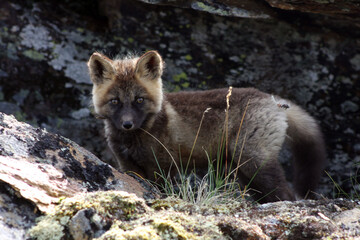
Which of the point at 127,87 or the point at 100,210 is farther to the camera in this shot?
the point at 127,87

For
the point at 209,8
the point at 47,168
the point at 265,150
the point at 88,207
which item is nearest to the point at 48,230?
the point at 88,207

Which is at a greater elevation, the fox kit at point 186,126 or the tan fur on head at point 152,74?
the tan fur on head at point 152,74

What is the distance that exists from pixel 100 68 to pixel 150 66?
0.63 metres

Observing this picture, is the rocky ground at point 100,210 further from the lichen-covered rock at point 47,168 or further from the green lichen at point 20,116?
the green lichen at point 20,116

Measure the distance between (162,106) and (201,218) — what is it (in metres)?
2.67

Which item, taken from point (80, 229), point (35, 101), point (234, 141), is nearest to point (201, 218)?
point (80, 229)

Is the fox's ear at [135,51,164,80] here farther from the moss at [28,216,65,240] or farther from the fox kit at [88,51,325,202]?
the moss at [28,216,65,240]

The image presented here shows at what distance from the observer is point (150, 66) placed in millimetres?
5117

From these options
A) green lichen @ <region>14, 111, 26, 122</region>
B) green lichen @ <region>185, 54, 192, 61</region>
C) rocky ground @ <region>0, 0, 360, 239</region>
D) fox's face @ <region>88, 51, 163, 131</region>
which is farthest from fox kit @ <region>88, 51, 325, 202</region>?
green lichen @ <region>14, 111, 26, 122</region>

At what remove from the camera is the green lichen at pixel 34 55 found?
617cm

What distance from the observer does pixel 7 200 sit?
2512 mm

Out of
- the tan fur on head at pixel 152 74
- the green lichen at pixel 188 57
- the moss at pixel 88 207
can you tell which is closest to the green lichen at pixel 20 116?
the tan fur on head at pixel 152 74

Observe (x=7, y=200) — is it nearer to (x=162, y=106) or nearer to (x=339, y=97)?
(x=162, y=106)

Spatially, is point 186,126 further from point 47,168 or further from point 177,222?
point 177,222
